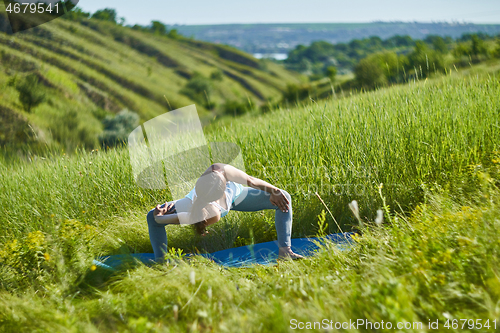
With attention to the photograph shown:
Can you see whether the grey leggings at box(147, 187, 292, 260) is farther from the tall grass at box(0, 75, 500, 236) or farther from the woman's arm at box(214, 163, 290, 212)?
the tall grass at box(0, 75, 500, 236)

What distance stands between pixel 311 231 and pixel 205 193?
1.51m

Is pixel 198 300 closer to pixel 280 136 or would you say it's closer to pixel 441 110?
pixel 280 136

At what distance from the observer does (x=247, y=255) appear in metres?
3.13

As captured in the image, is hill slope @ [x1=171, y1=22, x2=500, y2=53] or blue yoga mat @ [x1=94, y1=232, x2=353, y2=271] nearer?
blue yoga mat @ [x1=94, y1=232, x2=353, y2=271]

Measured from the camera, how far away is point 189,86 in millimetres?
71438

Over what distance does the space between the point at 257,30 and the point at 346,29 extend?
46.5 m

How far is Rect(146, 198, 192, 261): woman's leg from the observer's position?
2623 millimetres

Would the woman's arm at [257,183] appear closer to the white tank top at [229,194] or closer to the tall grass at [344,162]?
the white tank top at [229,194]

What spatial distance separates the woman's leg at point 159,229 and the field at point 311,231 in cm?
23

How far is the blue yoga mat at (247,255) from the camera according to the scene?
2775 mm

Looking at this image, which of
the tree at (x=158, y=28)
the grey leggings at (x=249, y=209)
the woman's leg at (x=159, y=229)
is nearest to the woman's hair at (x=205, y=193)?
the woman's leg at (x=159, y=229)

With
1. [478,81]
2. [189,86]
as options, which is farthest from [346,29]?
[478,81]

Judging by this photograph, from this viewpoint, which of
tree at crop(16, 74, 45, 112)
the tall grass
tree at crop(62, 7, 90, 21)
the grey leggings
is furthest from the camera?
tree at crop(62, 7, 90, 21)

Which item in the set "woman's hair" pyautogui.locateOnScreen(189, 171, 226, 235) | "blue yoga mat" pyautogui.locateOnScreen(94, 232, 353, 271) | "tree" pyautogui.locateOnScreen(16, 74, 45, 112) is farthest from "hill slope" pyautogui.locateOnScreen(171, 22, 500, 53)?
"woman's hair" pyautogui.locateOnScreen(189, 171, 226, 235)
